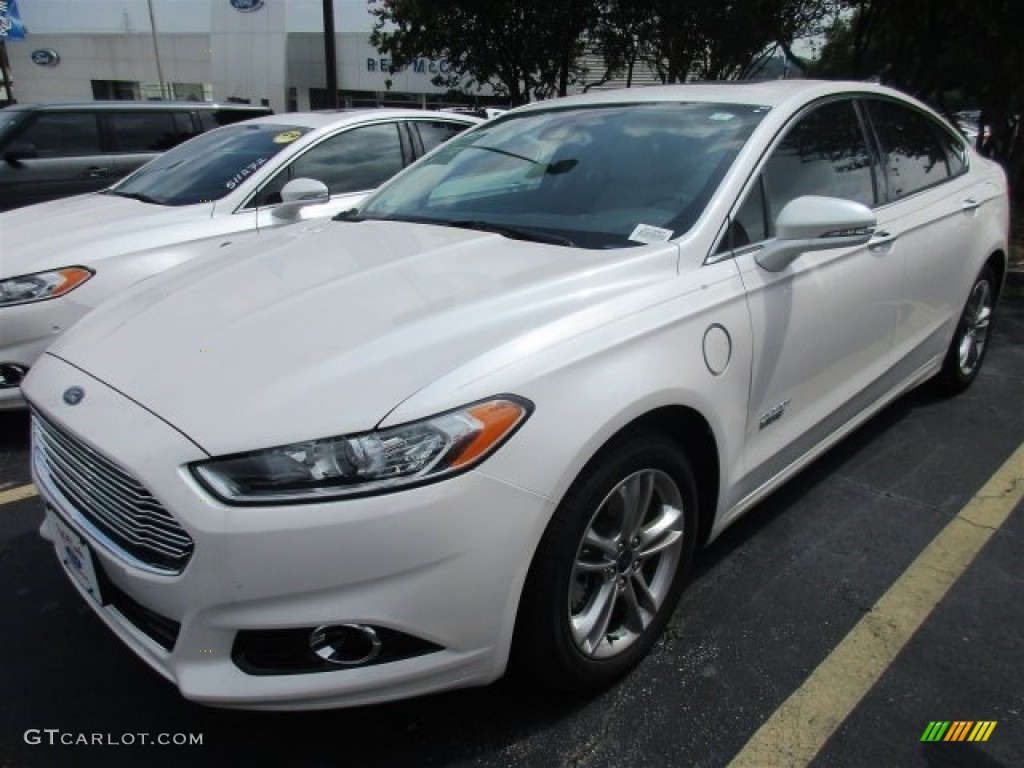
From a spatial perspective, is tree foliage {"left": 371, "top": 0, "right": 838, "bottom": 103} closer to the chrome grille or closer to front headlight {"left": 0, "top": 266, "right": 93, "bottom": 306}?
front headlight {"left": 0, "top": 266, "right": 93, "bottom": 306}

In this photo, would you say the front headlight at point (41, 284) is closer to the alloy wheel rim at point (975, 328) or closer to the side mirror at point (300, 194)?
the side mirror at point (300, 194)

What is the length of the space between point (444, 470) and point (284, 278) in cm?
103

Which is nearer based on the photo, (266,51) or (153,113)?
(153,113)

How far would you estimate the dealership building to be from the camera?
36.4 m

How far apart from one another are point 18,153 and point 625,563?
24.8ft

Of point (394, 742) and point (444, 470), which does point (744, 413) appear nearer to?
point (444, 470)

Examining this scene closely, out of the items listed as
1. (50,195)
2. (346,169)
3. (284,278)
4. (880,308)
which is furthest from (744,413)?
(50,195)

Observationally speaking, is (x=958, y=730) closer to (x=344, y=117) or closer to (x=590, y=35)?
(x=344, y=117)

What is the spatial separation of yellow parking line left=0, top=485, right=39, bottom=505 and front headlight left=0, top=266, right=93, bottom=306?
890 mm

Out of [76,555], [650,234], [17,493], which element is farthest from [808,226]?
[17,493]

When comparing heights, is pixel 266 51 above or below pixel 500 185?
above

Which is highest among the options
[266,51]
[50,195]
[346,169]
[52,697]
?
[266,51]

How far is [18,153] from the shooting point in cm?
727

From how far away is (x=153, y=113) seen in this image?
805cm
